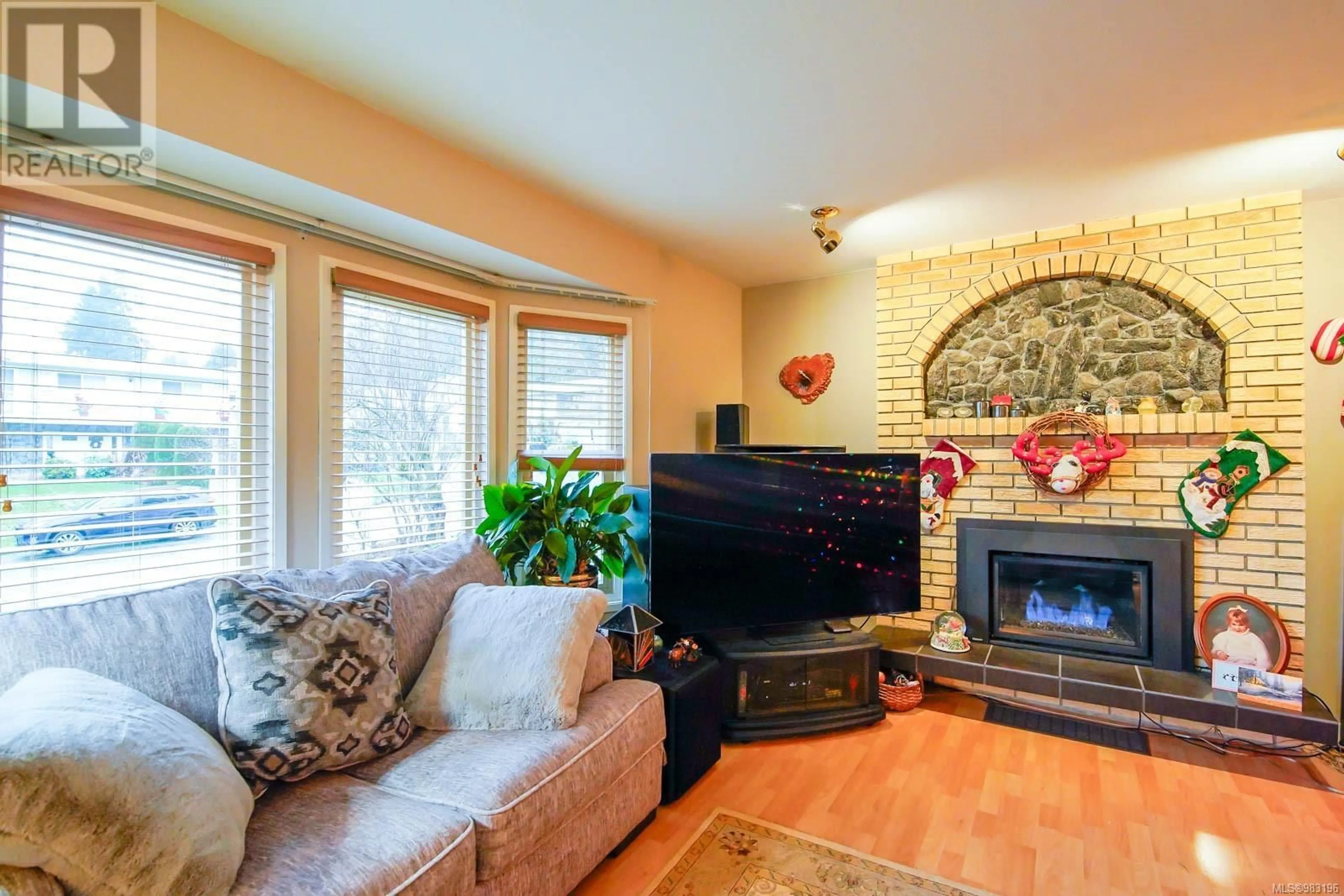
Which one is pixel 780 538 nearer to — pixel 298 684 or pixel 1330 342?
pixel 298 684

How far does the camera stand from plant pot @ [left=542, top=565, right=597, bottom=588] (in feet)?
8.45

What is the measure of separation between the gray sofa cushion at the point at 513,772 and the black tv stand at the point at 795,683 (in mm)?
907

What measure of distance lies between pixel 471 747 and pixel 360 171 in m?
1.91

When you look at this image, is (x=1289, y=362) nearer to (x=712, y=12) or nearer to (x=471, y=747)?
(x=712, y=12)

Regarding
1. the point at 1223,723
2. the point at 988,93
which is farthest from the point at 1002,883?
the point at 988,93

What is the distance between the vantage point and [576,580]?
260 centimetres

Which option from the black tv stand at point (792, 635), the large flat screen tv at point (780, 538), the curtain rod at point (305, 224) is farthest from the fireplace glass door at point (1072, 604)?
the curtain rod at point (305, 224)

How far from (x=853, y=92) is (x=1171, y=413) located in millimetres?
2389

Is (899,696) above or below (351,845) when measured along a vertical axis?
below

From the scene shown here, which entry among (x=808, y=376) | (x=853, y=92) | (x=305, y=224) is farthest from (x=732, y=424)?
(x=305, y=224)

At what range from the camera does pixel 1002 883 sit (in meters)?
1.81

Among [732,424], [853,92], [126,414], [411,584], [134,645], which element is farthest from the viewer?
[732,424]

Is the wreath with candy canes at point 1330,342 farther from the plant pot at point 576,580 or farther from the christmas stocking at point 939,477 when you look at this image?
the plant pot at point 576,580

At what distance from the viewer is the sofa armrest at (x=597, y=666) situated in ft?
6.66
